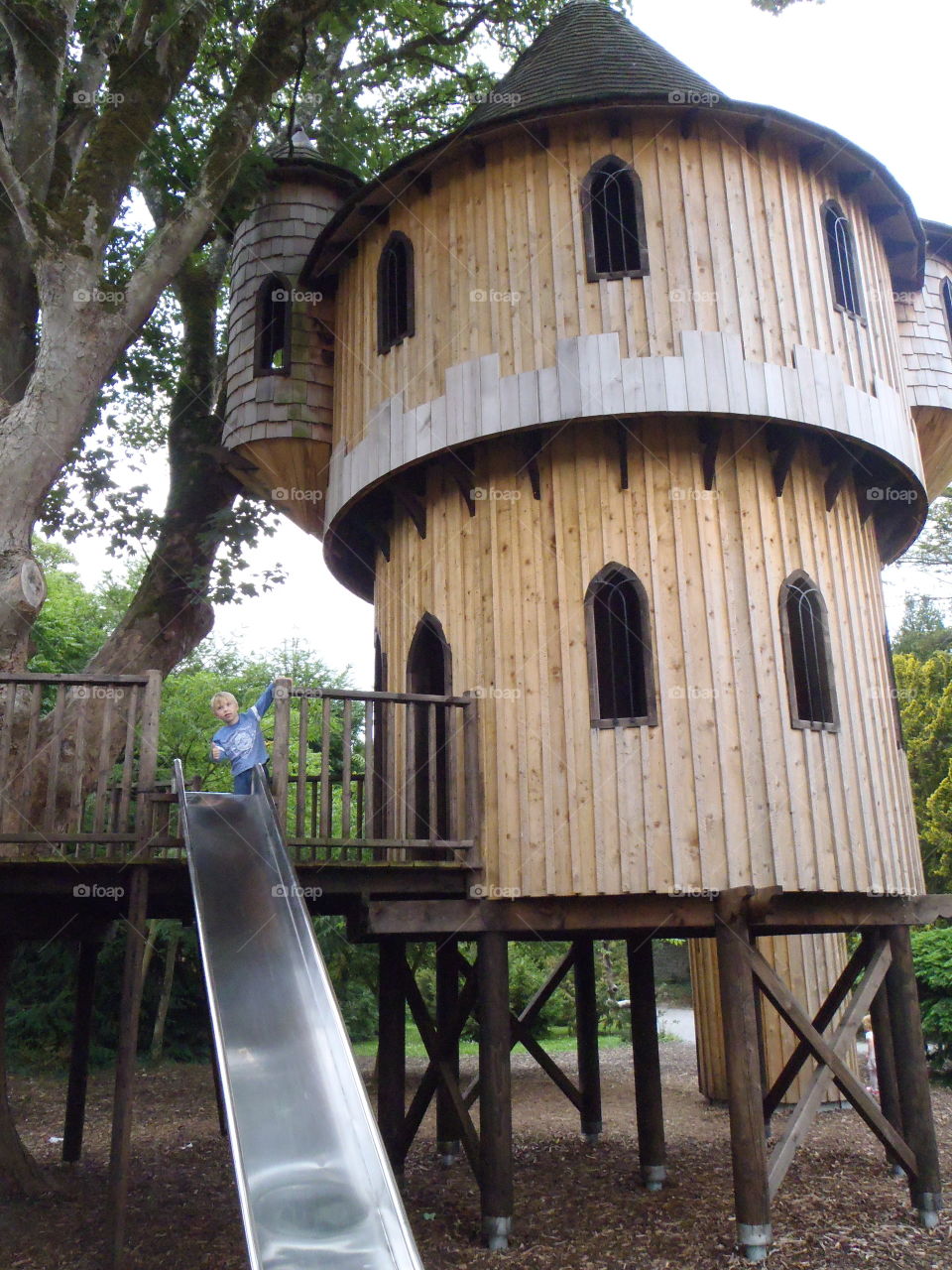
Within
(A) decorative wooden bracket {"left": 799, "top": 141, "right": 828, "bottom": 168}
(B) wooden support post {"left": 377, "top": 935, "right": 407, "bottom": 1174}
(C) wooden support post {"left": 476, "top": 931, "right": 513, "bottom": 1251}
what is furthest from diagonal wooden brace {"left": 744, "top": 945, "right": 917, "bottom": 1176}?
(A) decorative wooden bracket {"left": 799, "top": 141, "right": 828, "bottom": 168}

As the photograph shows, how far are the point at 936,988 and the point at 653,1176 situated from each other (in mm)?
8357

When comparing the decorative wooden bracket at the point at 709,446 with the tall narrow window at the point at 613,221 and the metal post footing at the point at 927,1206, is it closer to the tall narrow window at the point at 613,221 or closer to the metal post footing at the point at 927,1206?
the tall narrow window at the point at 613,221

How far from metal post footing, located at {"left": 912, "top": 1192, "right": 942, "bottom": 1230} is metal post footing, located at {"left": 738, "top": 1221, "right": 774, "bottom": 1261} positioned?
201 centimetres

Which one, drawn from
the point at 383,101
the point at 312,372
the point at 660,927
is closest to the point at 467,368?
the point at 312,372

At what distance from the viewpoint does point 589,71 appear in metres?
12.3

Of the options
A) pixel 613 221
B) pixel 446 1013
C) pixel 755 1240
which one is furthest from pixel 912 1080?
pixel 613 221

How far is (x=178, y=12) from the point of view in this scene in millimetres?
12492

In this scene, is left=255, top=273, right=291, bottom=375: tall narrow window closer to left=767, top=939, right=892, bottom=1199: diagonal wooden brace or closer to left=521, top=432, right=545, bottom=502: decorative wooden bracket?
left=521, top=432, right=545, bottom=502: decorative wooden bracket

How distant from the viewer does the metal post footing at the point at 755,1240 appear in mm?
8562

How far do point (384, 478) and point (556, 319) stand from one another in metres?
2.42

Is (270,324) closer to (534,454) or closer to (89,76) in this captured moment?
(89,76)

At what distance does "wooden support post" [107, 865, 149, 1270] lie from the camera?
8117 mm

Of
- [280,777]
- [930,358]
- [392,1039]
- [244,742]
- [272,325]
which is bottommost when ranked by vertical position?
[392,1039]

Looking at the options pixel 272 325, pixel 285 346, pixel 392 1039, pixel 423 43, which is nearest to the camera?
pixel 392 1039
